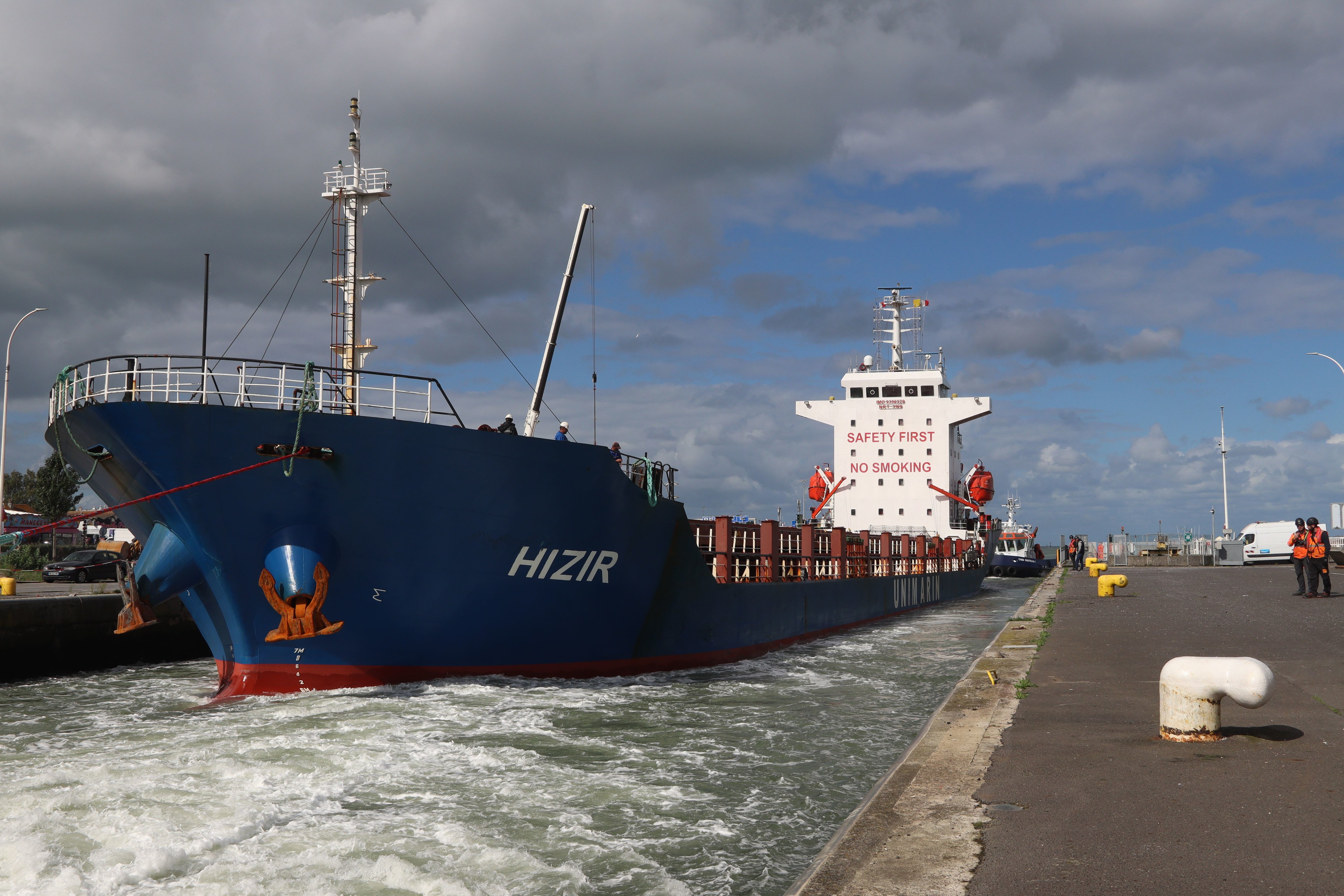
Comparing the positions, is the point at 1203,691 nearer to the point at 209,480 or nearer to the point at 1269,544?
the point at 209,480

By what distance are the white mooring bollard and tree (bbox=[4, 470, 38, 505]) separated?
84.2 meters

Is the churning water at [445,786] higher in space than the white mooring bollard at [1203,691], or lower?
lower

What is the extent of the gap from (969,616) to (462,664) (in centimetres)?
1697

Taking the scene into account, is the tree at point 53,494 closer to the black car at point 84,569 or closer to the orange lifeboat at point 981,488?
the black car at point 84,569

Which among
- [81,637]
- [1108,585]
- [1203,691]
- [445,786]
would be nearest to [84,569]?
[81,637]

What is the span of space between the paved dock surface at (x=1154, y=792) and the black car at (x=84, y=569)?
85.4 ft

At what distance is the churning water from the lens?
5.24 metres

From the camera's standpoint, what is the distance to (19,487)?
81062mm

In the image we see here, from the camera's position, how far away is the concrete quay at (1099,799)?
12.8ft

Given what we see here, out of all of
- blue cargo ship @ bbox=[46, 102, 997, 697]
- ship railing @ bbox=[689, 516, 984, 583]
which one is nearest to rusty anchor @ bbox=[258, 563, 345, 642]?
blue cargo ship @ bbox=[46, 102, 997, 697]

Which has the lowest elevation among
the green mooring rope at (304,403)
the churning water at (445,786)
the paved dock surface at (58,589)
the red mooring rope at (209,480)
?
the churning water at (445,786)

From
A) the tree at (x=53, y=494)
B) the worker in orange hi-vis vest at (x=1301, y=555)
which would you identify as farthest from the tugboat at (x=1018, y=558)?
the tree at (x=53, y=494)

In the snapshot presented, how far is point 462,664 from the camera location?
10.7 meters

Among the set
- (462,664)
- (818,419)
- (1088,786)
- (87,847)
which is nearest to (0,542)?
(462,664)
